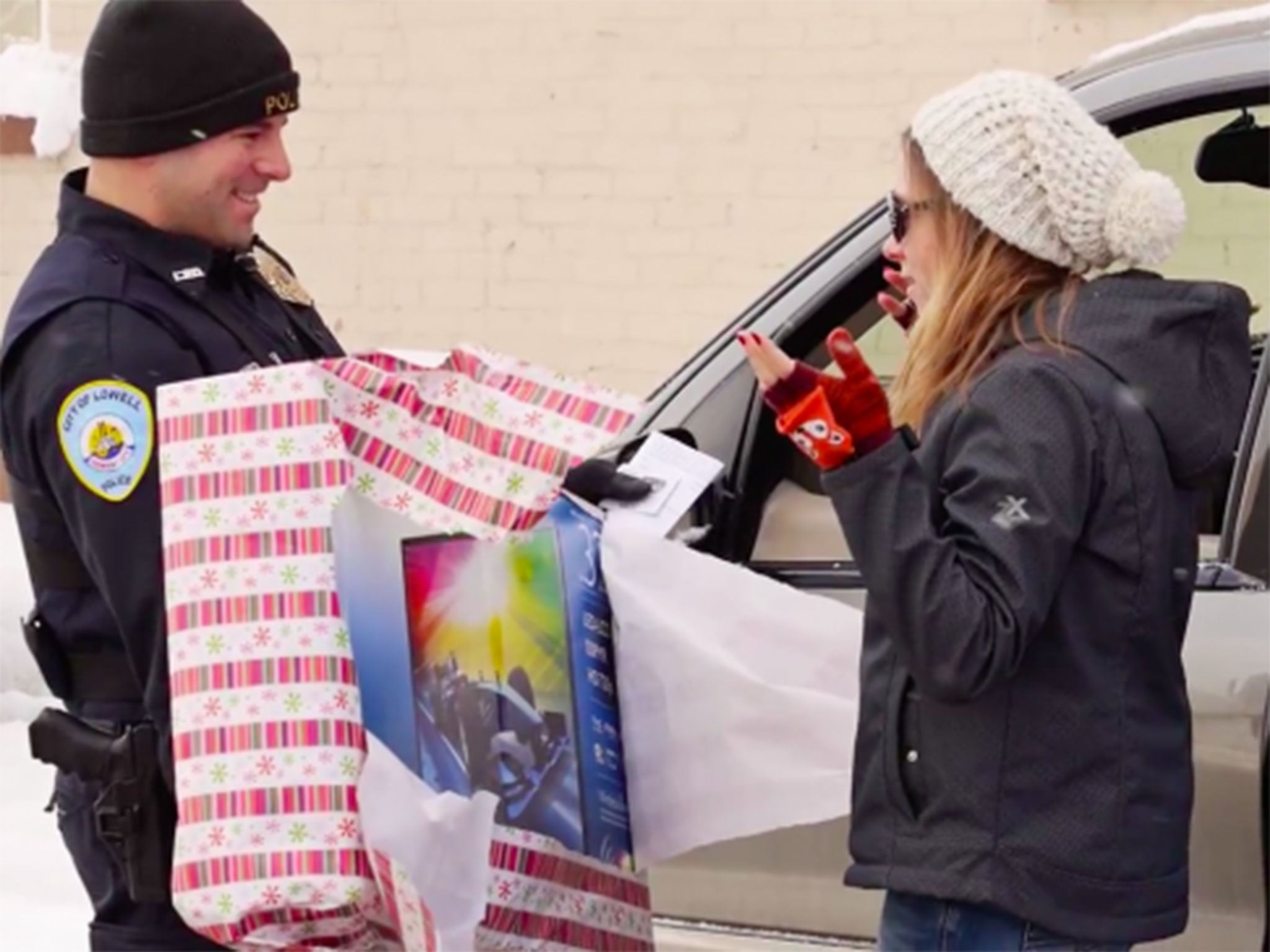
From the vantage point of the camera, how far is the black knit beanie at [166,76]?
98.7 inches

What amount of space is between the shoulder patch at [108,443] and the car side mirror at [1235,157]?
1.65 m

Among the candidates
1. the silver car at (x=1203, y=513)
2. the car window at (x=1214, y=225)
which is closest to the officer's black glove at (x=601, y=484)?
the silver car at (x=1203, y=513)

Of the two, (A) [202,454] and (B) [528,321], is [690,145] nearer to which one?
(B) [528,321]

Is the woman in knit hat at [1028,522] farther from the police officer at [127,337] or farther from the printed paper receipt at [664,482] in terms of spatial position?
the police officer at [127,337]

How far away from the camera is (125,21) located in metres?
2.51

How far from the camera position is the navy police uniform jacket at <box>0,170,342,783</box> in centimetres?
236

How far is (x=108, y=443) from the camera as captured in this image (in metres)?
2.36

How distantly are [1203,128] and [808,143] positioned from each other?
377cm

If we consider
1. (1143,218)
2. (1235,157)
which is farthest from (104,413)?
(1235,157)

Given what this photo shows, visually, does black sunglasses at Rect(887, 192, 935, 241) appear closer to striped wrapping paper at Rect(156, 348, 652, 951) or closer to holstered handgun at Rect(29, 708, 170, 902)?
striped wrapping paper at Rect(156, 348, 652, 951)

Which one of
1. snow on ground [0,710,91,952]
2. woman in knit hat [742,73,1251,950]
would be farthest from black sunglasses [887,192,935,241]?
snow on ground [0,710,91,952]

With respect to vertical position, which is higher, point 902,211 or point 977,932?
point 902,211

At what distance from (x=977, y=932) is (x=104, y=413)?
3.33 feet

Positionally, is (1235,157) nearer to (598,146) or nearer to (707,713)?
(707,713)
